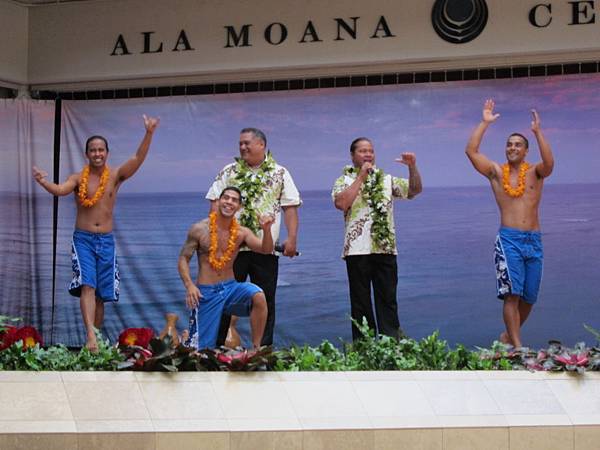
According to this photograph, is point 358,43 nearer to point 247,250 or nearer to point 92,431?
point 247,250

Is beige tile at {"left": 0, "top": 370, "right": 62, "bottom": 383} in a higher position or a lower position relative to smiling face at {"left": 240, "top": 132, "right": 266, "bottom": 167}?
lower

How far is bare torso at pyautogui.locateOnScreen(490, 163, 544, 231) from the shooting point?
8.54 metres

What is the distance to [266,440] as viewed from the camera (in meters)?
5.52

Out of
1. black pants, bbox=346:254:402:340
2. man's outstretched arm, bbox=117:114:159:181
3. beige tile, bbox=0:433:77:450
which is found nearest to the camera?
beige tile, bbox=0:433:77:450

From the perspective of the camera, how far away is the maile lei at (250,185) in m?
8.26

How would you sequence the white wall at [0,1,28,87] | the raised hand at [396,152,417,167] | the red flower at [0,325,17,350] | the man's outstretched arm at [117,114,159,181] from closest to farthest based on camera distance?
the red flower at [0,325,17,350] → the raised hand at [396,152,417,167] → the man's outstretched arm at [117,114,159,181] → the white wall at [0,1,28,87]

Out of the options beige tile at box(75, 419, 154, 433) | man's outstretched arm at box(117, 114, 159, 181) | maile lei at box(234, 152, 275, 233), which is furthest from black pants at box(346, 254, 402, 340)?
beige tile at box(75, 419, 154, 433)

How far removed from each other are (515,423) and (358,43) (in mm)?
4717

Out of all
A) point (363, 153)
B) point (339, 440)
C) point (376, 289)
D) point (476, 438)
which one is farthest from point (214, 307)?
point (476, 438)

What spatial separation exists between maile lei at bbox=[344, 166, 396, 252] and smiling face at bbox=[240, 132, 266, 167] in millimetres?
719

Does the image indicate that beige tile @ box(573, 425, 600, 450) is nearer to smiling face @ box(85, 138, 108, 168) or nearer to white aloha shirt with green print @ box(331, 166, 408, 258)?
white aloha shirt with green print @ box(331, 166, 408, 258)

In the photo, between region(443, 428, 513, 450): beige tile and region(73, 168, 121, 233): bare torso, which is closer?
region(443, 428, 513, 450): beige tile

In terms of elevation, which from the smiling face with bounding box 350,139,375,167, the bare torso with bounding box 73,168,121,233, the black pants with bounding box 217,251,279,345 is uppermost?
the smiling face with bounding box 350,139,375,167

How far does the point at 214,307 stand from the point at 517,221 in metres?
2.38
